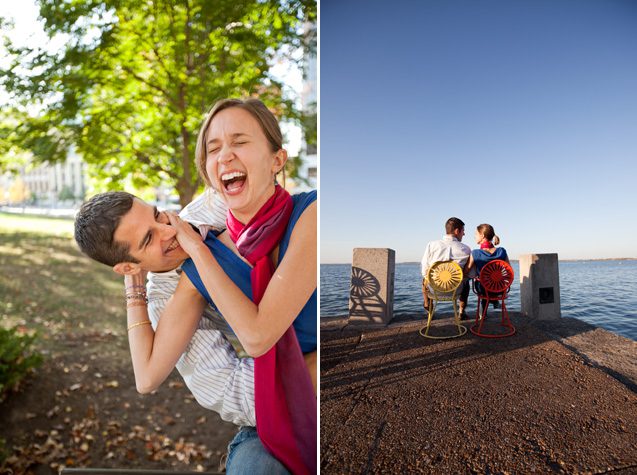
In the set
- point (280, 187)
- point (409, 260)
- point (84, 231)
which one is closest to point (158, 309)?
point (84, 231)

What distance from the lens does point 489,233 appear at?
2.02 meters

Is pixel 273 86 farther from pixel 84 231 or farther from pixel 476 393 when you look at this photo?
pixel 476 393

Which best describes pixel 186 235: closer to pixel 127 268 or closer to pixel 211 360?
pixel 127 268

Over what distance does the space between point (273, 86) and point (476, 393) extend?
1520 mm

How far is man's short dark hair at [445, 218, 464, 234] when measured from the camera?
2.04 m

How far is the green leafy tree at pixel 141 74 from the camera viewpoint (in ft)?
7.93

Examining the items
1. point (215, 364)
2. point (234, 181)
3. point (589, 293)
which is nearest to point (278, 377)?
point (215, 364)

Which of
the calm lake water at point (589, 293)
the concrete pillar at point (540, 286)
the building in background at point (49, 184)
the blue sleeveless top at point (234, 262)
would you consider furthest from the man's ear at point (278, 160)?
the building in background at point (49, 184)

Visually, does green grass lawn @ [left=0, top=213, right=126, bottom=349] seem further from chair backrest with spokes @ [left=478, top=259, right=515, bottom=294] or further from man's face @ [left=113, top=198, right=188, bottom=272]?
chair backrest with spokes @ [left=478, top=259, right=515, bottom=294]

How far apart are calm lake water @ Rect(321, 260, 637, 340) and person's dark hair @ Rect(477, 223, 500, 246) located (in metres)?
0.11

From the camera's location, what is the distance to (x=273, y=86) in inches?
91.8

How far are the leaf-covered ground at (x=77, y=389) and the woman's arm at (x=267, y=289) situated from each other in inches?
85.0

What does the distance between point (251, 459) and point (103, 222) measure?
2.50 feet

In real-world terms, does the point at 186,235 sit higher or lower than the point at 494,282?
higher
